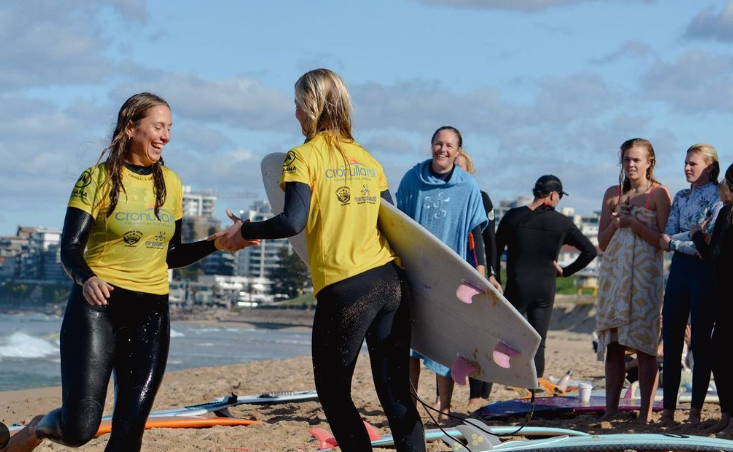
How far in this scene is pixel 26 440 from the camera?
4.37 meters

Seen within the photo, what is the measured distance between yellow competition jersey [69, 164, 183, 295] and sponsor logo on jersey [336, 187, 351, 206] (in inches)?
35.7

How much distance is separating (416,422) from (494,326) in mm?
554

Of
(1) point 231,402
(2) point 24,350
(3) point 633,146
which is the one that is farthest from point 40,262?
(3) point 633,146

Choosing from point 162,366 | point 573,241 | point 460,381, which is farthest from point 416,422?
point 573,241

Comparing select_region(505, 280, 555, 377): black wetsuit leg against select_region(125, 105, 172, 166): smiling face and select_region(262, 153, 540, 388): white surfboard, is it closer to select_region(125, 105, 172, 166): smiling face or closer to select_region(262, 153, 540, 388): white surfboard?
select_region(262, 153, 540, 388): white surfboard

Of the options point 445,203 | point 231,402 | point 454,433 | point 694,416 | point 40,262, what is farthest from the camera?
point 40,262

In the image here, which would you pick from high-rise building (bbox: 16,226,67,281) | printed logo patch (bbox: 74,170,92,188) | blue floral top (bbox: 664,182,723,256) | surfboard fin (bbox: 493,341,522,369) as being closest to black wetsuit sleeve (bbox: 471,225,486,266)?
blue floral top (bbox: 664,182,723,256)

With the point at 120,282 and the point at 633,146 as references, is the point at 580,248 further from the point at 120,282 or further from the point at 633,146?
the point at 120,282

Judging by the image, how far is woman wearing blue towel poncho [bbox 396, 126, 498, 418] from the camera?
6449mm

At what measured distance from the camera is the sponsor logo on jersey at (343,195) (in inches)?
147

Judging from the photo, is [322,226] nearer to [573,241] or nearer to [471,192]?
[471,192]

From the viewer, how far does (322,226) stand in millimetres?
3742

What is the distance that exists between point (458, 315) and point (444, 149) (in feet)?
8.11

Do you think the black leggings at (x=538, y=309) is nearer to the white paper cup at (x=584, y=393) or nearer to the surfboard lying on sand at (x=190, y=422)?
the white paper cup at (x=584, y=393)
